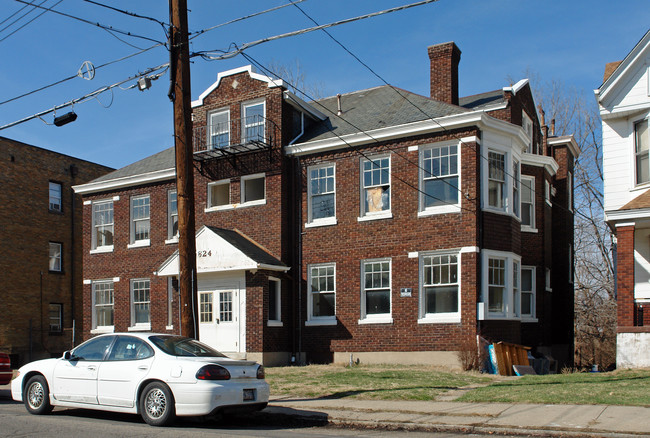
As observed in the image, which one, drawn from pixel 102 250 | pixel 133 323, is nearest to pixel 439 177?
pixel 133 323

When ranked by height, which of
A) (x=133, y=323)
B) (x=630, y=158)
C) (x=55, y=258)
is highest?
(x=630, y=158)

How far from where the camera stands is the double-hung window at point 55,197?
3308cm

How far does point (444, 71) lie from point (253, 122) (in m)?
6.61

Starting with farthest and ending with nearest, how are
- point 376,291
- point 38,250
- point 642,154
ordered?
point 38,250 → point 376,291 → point 642,154

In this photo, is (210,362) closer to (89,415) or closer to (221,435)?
(221,435)

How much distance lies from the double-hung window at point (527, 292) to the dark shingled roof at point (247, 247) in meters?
8.14

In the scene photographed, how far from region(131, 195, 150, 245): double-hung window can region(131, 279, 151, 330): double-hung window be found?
1.56m

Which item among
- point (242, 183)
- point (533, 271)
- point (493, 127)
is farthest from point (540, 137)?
point (242, 183)

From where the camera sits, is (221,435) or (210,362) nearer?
(221,435)

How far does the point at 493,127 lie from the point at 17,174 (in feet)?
74.2

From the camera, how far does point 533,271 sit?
74.7 feet

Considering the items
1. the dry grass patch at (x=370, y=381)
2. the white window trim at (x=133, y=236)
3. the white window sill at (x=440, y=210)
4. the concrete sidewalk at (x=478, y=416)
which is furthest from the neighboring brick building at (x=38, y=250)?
the concrete sidewalk at (x=478, y=416)

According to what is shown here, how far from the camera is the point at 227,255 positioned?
67.5 ft

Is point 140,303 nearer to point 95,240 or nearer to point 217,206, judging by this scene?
point 95,240
